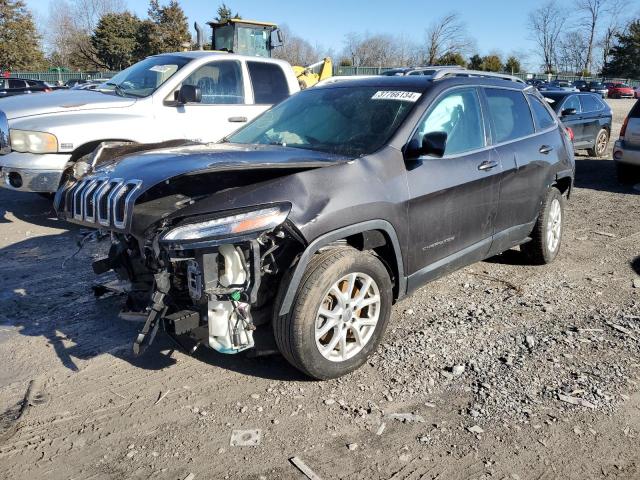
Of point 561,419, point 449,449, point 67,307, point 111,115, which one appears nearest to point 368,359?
point 449,449

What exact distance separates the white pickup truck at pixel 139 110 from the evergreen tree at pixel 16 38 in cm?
4660

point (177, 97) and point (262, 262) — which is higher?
point (177, 97)

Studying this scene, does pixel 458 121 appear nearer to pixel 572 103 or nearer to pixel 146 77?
pixel 146 77

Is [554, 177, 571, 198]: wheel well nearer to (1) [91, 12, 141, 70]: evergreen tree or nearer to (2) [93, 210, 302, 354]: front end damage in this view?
(2) [93, 210, 302, 354]: front end damage

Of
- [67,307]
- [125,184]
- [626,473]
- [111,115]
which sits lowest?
[626,473]

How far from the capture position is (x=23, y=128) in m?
6.38

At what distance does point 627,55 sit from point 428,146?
252 feet

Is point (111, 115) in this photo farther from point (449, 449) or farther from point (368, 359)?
point (449, 449)

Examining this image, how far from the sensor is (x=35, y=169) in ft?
20.8

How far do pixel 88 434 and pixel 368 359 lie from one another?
1.70 m

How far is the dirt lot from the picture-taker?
2.73 m

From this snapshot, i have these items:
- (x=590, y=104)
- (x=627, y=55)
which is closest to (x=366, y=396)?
(x=590, y=104)

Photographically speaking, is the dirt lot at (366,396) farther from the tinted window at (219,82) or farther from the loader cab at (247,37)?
the loader cab at (247,37)

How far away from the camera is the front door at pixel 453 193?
383 centimetres
